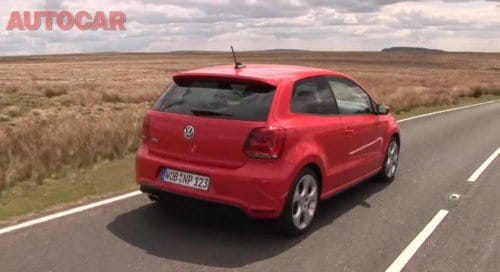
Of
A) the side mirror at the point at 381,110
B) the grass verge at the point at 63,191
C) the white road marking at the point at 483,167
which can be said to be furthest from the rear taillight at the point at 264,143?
the white road marking at the point at 483,167

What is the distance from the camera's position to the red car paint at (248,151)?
484cm

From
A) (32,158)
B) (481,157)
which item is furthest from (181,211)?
(481,157)

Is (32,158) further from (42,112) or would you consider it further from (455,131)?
(42,112)

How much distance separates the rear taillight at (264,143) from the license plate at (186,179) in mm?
503

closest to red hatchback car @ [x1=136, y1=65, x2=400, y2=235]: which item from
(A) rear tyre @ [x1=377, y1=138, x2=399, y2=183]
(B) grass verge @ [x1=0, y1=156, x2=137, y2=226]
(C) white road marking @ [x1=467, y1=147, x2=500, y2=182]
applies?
(B) grass verge @ [x1=0, y1=156, x2=137, y2=226]

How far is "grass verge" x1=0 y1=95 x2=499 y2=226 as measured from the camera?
5910 millimetres

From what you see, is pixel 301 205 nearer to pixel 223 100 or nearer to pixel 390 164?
pixel 223 100

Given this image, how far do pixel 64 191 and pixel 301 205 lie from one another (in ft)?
10.6

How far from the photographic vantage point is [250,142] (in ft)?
15.9

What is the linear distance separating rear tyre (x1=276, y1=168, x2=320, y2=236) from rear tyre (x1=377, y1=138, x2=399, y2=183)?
239cm

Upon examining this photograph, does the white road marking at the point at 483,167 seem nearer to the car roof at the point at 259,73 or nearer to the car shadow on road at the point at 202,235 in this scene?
the car shadow on road at the point at 202,235

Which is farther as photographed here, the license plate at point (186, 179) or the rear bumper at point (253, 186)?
the license plate at point (186, 179)

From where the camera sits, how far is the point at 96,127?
10609 millimetres

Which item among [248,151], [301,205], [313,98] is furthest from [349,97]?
[248,151]
